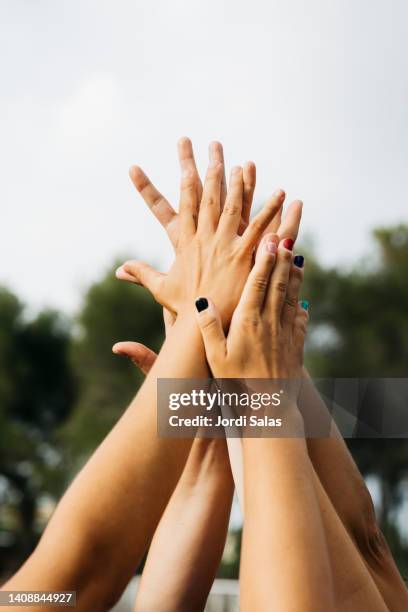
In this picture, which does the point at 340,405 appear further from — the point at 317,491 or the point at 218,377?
the point at 317,491

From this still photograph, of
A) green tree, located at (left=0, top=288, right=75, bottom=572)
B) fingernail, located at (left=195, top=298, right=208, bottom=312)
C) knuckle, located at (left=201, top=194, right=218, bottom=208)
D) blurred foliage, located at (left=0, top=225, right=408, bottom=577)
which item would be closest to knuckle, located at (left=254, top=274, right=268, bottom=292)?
fingernail, located at (left=195, top=298, right=208, bottom=312)

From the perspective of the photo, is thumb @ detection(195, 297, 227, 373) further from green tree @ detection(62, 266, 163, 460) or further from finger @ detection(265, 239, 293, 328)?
green tree @ detection(62, 266, 163, 460)

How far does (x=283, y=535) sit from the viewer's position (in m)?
0.80

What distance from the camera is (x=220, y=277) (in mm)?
1248

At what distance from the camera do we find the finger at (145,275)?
4.27 ft


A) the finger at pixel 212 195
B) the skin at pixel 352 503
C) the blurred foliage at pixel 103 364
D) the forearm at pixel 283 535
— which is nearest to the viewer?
the forearm at pixel 283 535

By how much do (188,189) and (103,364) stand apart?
11.9 m

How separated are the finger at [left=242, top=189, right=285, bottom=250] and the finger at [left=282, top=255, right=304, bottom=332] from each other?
0.37 feet

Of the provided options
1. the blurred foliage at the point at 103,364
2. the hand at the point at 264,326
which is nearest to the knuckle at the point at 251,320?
the hand at the point at 264,326

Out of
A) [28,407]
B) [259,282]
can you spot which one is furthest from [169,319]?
[28,407]

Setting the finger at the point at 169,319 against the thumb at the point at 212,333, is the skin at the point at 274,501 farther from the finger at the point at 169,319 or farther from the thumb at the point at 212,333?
the finger at the point at 169,319

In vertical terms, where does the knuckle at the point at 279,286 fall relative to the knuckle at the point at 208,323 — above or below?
above

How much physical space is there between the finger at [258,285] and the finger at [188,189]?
0.93 ft

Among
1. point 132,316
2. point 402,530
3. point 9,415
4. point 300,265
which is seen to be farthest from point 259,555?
point 9,415
